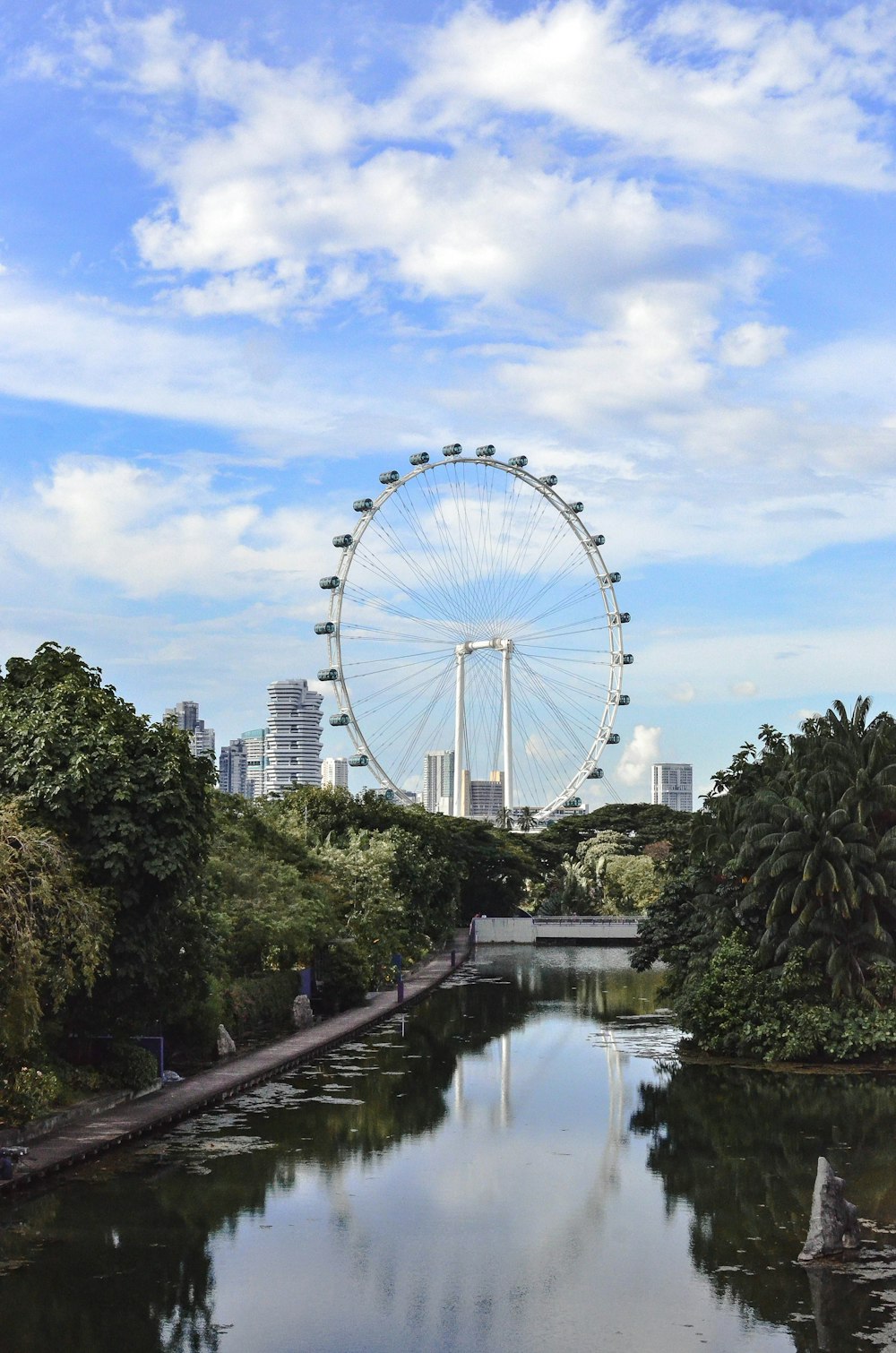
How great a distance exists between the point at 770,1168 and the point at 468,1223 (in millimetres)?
6356

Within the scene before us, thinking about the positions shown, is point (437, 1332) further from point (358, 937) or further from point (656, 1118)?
point (358, 937)

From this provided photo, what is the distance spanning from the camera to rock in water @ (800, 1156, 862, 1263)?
1811 cm

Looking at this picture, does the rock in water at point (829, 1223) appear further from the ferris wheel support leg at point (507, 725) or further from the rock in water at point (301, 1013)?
the ferris wheel support leg at point (507, 725)

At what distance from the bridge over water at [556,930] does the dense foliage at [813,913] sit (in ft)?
177

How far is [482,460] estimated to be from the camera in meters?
81.5

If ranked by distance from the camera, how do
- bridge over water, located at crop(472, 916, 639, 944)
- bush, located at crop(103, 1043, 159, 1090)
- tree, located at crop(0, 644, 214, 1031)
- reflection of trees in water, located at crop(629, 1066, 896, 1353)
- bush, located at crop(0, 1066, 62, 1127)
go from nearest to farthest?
reflection of trees in water, located at crop(629, 1066, 896, 1353) < bush, located at crop(0, 1066, 62, 1127) < tree, located at crop(0, 644, 214, 1031) < bush, located at crop(103, 1043, 159, 1090) < bridge over water, located at crop(472, 916, 639, 944)

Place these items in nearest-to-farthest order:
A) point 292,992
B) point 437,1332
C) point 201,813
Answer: point 437,1332
point 201,813
point 292,992

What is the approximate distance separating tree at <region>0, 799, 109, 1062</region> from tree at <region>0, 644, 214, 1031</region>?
0.99 meters

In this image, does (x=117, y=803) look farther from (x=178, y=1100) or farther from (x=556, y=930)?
(x=556, y=930)

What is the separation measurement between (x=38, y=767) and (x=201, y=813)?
311 centimetres

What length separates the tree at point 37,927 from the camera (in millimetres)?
21359

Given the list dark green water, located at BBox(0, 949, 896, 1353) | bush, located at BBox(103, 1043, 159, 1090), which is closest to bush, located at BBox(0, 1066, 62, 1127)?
dark green water, located at BBox(0, 949, 896, 1353)

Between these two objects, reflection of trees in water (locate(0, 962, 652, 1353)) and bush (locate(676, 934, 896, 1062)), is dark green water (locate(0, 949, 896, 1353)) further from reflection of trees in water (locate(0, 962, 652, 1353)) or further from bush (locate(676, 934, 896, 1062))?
bush (locate(676, 934, 896, 1062))

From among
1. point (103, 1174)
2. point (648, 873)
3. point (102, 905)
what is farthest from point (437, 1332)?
point (648, 873)
